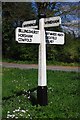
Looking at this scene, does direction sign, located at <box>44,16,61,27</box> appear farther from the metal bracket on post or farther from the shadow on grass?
the shadow on grass

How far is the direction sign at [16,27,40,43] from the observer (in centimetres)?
760

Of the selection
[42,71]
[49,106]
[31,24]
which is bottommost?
[49,106]

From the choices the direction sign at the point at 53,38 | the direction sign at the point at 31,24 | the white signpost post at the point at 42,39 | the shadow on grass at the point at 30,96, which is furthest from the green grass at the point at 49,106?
the direction sign at the point at 31,24

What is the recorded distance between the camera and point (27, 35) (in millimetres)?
7727

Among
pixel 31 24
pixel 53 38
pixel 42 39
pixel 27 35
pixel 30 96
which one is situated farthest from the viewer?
pixel 30 96

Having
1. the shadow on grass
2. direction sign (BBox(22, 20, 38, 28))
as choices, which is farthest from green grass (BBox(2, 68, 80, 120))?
direction sign (BBox(22, 20, 38, 28))

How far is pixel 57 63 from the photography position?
1022 inches

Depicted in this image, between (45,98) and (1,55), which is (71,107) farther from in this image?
(1,55)

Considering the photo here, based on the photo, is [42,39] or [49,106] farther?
[42,39]

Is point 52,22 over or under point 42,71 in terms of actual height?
over

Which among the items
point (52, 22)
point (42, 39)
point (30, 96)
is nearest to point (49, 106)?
point (30, 96)

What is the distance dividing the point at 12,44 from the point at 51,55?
3.62 m

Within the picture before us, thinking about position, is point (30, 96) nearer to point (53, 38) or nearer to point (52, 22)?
point (53, 38)

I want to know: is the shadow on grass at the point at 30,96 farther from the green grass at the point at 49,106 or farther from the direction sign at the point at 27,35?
the direction sign at the point at 27,35
